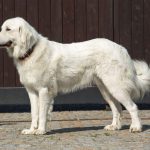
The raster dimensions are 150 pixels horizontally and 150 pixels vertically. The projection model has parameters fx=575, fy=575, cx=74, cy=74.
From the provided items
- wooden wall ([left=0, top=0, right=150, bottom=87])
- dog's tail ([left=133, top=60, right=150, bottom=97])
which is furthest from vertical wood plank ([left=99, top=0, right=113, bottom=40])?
dog's tail ([left=133, top=60, right=150, bottom=97])

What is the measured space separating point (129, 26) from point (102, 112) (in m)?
1.94

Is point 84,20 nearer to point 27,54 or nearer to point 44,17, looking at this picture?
point 44,17

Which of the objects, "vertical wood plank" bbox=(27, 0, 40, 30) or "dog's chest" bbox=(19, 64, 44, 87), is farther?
"vertical wood plank" bbox=(27, 0, 40, 30)

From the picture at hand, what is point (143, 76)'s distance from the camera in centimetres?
957

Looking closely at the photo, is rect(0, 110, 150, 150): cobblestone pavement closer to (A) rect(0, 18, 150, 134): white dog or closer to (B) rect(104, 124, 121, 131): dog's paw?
(B) rect(104, 124, 121, 131): dog's paw

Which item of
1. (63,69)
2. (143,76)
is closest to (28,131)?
(63,69)

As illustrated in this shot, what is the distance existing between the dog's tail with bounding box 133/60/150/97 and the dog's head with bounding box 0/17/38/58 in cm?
194

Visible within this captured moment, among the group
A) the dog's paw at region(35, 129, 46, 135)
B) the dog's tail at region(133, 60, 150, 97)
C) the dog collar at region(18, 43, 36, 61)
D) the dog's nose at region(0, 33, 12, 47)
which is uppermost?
the dog's nose at region(0, 33, 12, 47)

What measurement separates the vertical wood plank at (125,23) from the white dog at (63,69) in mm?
2928

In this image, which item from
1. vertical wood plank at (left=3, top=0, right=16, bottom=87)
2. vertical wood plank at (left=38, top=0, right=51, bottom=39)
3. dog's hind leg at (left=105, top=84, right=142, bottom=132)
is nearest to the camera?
dog's hind leg at (left=105, top=84, right=142, bottom=132)

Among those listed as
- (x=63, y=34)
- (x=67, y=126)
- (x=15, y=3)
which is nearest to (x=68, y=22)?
(x=63, y=34)

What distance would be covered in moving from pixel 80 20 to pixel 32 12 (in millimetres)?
1035

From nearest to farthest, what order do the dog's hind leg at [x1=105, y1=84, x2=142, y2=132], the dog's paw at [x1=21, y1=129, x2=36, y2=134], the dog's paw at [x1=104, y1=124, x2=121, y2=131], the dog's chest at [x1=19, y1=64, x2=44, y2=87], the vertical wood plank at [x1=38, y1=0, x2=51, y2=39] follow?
the dog's chest at [x1=19, y1=64, x2=44, y2=87], the dog's paw at [x1=21, y1=129, x2=36, y2=134], the dog's hind leg at [x1=105, y1=84, x2=142, y2=132], the dog's paw at [x1=104, y1=124, x2=121, y2=131], the vertical wood plank at [x1=38, y1=0, x2=51, y2=39]

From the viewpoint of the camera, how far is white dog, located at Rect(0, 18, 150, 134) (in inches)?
347
